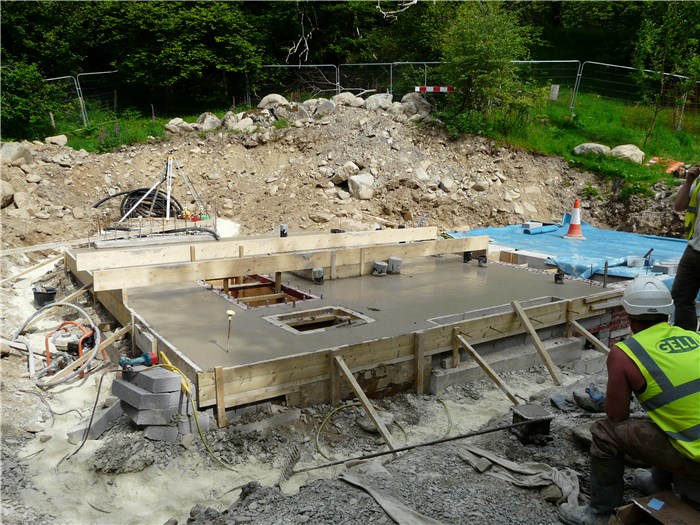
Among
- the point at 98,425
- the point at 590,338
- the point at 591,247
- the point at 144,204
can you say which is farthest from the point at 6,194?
the point at 591,247

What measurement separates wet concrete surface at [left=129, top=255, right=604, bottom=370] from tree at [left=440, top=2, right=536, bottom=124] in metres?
7.70

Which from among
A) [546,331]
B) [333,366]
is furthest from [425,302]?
[333,366]

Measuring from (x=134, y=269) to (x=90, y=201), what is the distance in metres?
7.70

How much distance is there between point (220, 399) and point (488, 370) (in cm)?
269

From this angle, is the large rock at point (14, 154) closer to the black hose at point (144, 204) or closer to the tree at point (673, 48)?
the black hose at point (144, 204)

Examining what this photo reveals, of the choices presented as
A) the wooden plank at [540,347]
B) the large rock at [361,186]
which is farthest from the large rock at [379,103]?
the wooden plank at [540,347]

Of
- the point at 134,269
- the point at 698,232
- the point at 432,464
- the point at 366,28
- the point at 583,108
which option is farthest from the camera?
the point at 366,28

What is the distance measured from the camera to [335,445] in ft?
17.0

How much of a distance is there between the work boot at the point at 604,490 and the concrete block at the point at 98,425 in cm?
376

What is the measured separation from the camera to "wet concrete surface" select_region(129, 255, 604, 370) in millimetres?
5816

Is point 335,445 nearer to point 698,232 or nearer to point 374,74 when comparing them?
point 698,232

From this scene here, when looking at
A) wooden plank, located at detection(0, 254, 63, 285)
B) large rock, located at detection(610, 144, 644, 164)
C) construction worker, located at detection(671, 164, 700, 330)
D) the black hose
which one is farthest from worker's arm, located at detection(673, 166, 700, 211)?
large rock, located at detection(610, 144, 644, 164)

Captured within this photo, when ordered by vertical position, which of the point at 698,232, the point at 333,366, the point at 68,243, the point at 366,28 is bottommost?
the point at 68,243

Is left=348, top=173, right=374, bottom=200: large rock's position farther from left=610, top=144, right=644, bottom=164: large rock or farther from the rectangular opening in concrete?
left=610, top=144, right=644, bottom=164: large rock
